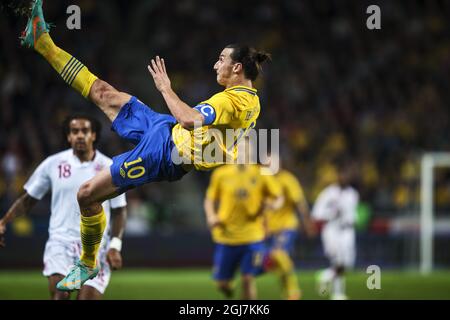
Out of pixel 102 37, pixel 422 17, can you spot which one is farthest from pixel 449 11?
pixel 102 37

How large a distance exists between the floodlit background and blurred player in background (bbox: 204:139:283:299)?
3.45 m

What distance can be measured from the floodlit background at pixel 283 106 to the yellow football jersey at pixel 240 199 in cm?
344

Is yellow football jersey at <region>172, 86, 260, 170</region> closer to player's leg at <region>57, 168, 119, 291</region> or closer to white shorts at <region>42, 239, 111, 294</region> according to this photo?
player's leg at <region>57, 168, 119, 291</region>

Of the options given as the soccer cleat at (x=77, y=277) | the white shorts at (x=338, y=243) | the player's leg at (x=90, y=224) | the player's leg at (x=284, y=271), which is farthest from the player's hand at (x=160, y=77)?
the white shorts at (x=338, y=243)

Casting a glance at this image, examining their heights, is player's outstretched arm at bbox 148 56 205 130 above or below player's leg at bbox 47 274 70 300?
above

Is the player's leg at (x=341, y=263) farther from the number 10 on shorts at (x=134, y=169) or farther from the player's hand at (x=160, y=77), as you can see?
the player's hand at (x=160, y=77)

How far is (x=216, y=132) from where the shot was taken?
25.0 ft

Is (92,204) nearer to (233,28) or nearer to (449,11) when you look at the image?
(233,28)

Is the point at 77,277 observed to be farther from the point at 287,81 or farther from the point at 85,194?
the point at 287,81

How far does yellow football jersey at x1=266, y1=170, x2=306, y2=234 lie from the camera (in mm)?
14695

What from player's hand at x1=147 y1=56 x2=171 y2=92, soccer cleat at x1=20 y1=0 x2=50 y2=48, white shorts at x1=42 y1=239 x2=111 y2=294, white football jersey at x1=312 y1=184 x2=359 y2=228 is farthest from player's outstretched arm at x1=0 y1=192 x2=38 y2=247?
white football jersey at x1=312 y1=184 x2=359 y2=228

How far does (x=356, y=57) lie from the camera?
78.3ft
